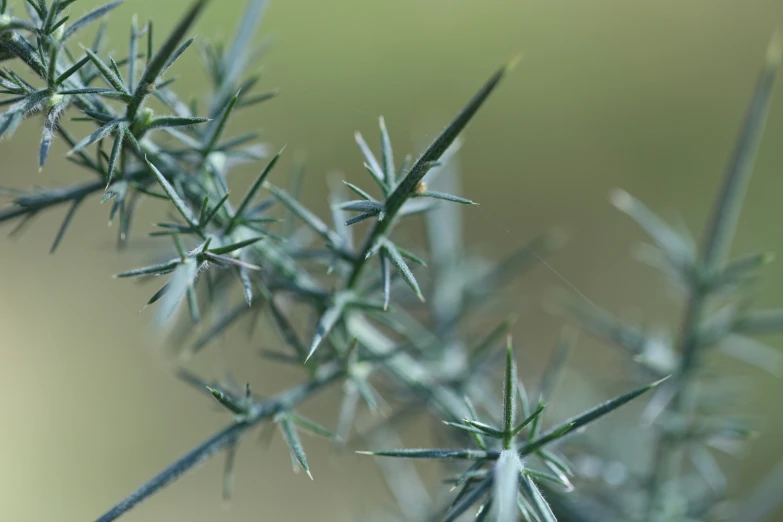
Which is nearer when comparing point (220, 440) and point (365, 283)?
point (220, 440)

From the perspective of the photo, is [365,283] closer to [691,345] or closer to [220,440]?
[220,440]

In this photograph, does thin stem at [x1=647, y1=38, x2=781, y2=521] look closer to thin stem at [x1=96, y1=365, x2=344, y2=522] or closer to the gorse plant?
the gorse plant

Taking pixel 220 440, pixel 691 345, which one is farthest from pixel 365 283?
pixel 691 345

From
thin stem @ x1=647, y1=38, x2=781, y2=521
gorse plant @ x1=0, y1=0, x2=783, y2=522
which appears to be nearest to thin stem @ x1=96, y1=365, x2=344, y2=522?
gorse plant @ x1=0, y1=0, x2=783, y2=522

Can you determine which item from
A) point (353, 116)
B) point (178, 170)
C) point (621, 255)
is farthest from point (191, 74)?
point (178, 170)

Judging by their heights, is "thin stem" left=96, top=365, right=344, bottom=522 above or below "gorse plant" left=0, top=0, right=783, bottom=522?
below

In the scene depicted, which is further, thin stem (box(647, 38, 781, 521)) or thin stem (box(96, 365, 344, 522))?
thin stem (box(647, 38, 781, 521))

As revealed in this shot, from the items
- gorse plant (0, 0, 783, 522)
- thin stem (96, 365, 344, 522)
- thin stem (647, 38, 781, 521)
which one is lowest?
thin stem (96, 365, 344, 522)

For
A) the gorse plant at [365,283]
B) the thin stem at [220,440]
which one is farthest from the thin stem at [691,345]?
the thin stem at [220,440]
